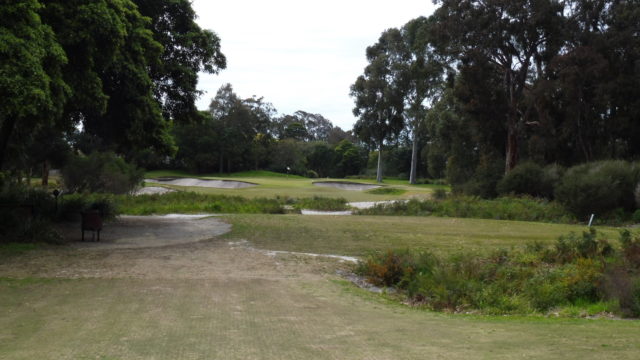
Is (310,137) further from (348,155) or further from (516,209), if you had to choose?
(516,209)

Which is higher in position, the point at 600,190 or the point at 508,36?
the point at 508,36

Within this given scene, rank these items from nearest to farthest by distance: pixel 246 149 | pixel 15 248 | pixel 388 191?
1. pixel 15 248
2. pixel 388 191
3. pixel 246 149

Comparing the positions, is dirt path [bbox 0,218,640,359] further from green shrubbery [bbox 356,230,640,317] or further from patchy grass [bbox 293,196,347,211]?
patchy grass [bbox 293,196,347,211]

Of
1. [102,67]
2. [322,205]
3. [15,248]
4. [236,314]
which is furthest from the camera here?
[322,205]

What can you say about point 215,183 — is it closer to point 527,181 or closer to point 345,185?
point 345,185

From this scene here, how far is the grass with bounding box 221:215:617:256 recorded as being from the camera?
1600 centimetres

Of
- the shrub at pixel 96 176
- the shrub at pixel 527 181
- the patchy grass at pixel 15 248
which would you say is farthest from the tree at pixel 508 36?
the patchy grass at pixel 15 248

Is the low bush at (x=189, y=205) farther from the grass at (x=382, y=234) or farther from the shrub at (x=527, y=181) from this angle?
the shrub at (x=527, y=181)

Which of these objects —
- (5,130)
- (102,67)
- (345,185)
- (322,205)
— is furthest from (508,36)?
(5,130)

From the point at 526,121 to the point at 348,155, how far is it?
51.7 meters

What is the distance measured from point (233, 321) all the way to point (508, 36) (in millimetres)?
36108

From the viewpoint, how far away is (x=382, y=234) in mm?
19125

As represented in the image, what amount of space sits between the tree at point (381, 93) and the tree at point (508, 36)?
22344 millimetres

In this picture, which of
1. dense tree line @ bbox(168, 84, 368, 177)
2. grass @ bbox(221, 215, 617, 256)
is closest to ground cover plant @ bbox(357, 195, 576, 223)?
grass @ bbox(221, 215, 617, 256)
